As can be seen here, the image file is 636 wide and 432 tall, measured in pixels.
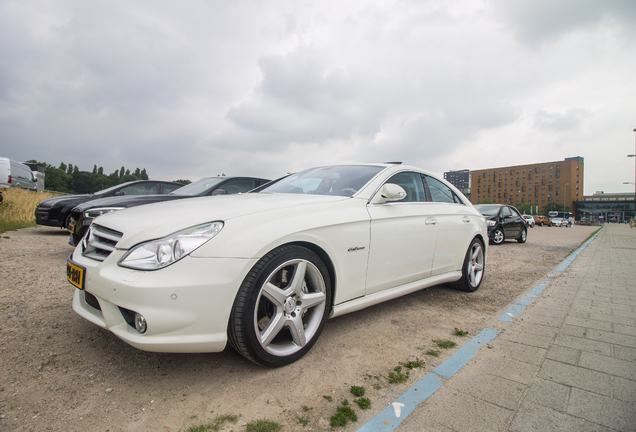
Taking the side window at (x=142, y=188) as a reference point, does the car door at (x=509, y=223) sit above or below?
below

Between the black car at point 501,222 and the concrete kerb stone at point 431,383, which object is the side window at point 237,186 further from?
the black car at point 501,222

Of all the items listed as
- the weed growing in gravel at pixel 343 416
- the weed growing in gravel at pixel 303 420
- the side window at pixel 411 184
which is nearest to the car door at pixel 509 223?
the side window at pixel 411 184

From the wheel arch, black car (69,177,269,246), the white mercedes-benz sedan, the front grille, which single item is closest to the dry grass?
black car (69,177,269,246)

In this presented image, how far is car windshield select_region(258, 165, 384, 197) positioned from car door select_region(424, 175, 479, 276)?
2.79 ft

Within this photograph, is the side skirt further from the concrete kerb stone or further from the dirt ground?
the concrete kerb stone

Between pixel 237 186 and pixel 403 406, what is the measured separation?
5.56 m

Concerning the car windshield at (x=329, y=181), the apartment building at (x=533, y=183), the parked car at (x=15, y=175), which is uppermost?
the apartment building at (x=533, y=183)

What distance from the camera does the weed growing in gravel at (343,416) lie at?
1.54m

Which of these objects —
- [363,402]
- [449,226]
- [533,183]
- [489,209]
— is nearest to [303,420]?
[363,402]

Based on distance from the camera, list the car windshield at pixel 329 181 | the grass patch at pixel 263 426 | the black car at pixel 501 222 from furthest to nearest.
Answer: the black car at pixel 501 222
the car windshield at pixel 329 181
the grass patch at pixel 263 426

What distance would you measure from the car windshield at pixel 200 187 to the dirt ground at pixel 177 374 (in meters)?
3.19

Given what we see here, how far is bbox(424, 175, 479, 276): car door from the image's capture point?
3.37 meters

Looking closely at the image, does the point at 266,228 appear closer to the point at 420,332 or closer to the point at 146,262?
the point at 146,262

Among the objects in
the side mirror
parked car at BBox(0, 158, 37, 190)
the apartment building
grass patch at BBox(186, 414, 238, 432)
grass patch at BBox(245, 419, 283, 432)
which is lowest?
grass patch at BBox(186, 414, 238, 432)
